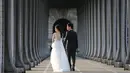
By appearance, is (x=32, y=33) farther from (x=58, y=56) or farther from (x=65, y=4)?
(x=65, y=4)

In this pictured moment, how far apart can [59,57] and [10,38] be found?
11.8 ft

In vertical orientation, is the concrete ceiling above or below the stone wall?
above

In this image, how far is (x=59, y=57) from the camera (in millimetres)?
20984

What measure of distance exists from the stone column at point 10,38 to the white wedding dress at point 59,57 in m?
2.61

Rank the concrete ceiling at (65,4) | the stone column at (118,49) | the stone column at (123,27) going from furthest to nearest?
the concrete ceiling at (65,4), the stone column at (123,27), the stone column at (118,49)

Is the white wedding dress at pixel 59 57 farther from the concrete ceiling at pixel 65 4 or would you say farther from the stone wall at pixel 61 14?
the stone wall at pixel 61 14

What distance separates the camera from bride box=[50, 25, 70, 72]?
67.8 feet

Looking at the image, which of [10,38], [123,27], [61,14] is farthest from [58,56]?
[61,14]

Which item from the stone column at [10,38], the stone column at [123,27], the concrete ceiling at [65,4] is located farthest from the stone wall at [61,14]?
the stone column at [10,38]

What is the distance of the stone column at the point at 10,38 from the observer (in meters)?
16.8

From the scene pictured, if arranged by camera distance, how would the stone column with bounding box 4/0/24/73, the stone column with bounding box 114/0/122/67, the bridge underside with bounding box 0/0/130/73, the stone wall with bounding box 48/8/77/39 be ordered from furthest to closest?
1. the stone wall with bounding box 48/8/77/39
2. the stone column with bounding box 114/0/122/67
3. the bridge underside with bounding box 0/0/130/73
4. the stone column with bounding box 4/0/24/73

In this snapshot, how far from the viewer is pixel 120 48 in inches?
1028

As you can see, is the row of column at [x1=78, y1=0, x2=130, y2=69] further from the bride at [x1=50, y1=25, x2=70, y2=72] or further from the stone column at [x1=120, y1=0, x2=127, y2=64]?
the bride at [x1=50, y1=25, x2=70, y2=72]

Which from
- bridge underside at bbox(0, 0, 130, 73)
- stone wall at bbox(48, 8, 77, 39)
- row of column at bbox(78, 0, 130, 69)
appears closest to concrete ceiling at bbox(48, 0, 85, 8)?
stone wall at bbox(48, 8, 77, 39)
